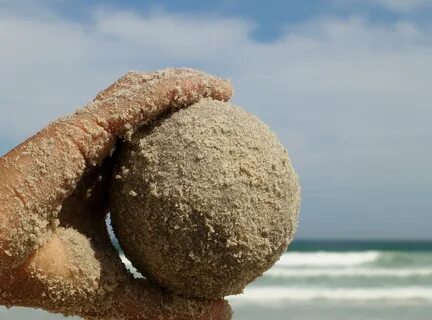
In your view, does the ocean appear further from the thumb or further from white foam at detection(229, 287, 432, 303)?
the thumb

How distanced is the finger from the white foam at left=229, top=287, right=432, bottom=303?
41.4ft

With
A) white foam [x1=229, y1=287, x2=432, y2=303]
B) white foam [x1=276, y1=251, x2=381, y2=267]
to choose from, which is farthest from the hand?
white foam [x1=276, y1=251, x2=381, y2=267]

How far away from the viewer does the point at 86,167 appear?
10.0 feet

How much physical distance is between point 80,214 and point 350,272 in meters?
20.0

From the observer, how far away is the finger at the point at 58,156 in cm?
286

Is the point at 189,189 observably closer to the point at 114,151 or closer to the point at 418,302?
Result: the point at 114,151

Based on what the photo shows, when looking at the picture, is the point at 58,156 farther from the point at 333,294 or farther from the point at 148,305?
the point at 333,294

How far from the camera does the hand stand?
2893mm

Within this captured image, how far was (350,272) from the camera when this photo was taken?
22.5m

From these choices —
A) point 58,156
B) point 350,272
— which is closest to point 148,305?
point 58,156

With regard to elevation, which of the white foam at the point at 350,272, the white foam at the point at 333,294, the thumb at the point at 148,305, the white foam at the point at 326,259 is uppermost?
the white foam at the point at 326,259

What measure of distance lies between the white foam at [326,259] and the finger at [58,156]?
21031 mm

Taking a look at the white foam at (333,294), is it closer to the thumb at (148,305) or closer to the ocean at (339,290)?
the ocean at (339,290)

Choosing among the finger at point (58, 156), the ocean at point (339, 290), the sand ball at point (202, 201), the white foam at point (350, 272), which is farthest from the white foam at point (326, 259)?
the finger at point (58, 156)
